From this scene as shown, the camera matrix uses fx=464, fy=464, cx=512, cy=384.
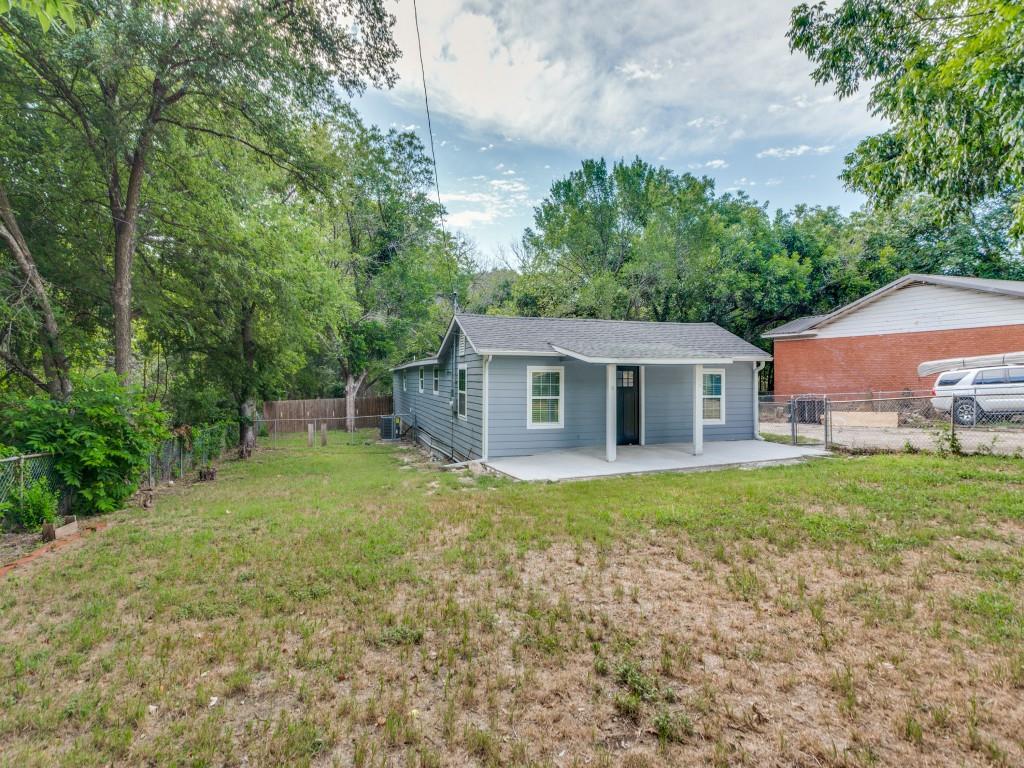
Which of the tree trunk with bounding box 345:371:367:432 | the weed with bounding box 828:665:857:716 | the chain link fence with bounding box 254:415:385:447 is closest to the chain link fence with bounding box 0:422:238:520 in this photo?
the chain link fence with bounding box 254:415:385:447

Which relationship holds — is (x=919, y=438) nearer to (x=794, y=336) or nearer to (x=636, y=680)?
(x=794, y=336)

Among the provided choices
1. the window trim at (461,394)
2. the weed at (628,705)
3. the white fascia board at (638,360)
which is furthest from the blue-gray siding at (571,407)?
the weed at (628,705)

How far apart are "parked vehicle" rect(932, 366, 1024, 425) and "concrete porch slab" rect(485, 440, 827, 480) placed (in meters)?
4.42

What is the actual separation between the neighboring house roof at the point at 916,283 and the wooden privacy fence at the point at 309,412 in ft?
57.4

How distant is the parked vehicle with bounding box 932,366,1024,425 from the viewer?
35.1 ft

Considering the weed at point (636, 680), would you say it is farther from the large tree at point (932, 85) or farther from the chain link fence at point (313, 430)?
the chain link fence at point (313, 430)

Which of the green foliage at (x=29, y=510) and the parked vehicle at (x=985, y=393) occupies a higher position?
the parked vehicle at (x=985, y=393)

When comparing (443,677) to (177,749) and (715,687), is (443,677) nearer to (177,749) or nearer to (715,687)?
(177,749)

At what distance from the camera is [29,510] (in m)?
5.54

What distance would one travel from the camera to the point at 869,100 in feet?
21.4

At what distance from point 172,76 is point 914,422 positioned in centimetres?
1876

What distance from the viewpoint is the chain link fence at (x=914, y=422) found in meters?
9.29

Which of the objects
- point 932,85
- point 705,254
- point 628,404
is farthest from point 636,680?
point 705,254

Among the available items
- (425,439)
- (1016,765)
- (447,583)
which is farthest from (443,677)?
(425,439)
